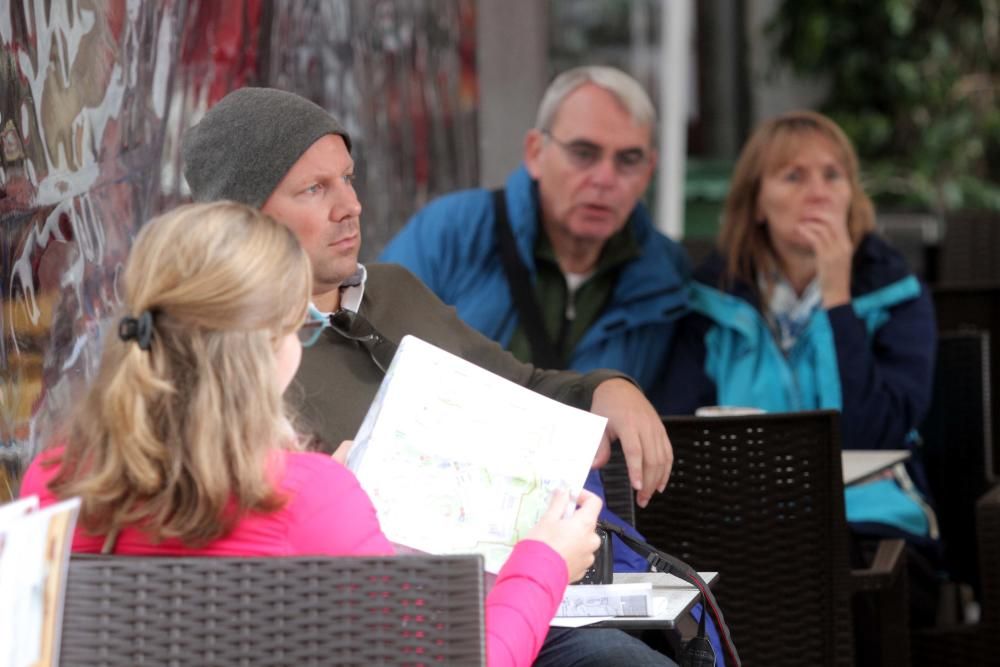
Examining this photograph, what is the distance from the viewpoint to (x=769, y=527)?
2.85 metres

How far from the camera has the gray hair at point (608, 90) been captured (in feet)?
13.3

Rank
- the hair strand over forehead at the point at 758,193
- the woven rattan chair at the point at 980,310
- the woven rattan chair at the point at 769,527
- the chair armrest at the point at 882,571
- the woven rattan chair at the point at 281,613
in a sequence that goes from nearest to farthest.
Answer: the woven rattan chair at the point at 281,613 → the woven rattan chair at the point at 769,527 → the chair armrest at the point at 882,571 → the hair strand over forehead at the point at 758,193 → the woven rattan chair at the point at 980,310

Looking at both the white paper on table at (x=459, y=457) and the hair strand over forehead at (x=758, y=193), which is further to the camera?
the hair strand over forehead at (x=758, y=193)

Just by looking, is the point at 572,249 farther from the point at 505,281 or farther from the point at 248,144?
the point at 248,144

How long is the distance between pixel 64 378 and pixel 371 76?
2119 mm

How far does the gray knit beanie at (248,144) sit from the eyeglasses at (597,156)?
167cm

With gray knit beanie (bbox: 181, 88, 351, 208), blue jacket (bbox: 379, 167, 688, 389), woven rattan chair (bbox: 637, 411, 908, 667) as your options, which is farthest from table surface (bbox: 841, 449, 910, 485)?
gray knit beanie (bbox: 181, 88, 351, 208)

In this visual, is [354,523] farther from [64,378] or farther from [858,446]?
[858,446]

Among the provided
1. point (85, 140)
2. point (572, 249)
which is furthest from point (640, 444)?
point (572, 249)

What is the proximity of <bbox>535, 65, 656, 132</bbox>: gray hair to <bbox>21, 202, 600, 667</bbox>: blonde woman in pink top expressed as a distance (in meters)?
2.44

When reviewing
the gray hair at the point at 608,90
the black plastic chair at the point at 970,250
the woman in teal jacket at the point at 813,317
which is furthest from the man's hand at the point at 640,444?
the black plastic chair at the point at 970,250

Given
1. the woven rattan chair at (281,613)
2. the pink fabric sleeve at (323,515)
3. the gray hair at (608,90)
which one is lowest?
the woven rattan chair at (281,613)

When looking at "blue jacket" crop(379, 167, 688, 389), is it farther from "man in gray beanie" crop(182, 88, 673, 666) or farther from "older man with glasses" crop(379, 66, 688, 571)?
"man in gray beanie" crop(182, 88, 673, 666)

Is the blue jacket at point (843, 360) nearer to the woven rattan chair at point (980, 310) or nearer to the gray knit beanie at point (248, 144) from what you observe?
the woven rattan chair at point (980, 310)
